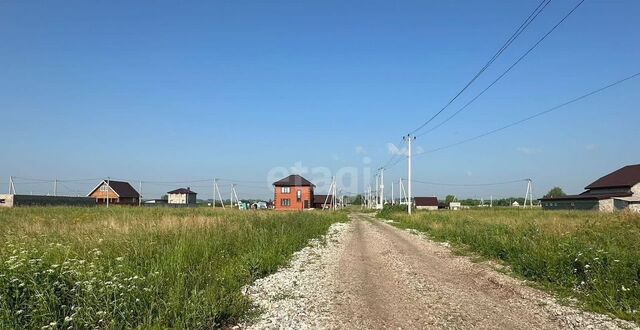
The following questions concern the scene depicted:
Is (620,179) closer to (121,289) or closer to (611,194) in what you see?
(611,194)

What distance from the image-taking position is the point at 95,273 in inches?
262

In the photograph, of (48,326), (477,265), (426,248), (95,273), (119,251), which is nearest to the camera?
(48,326)

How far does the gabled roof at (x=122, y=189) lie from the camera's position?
90.8 m

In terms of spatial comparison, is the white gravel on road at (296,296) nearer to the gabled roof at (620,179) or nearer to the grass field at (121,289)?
the grass field at (121,289)

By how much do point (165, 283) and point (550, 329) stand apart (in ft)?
19.5

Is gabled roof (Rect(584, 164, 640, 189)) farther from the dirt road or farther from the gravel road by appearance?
the gravel road

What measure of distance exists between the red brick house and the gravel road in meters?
79.8

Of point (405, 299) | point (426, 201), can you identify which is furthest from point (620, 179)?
point (405, 299)

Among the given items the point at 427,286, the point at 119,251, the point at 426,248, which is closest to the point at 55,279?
the point at 119,251

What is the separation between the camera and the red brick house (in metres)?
92.2

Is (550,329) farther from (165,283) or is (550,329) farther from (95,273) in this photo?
(95,273)

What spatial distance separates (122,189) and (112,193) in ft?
13.3

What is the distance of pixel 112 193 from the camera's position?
8969 centimetres

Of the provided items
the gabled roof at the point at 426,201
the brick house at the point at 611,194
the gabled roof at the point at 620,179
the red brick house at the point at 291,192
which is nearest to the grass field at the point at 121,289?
the brick house at the point at 611,194
